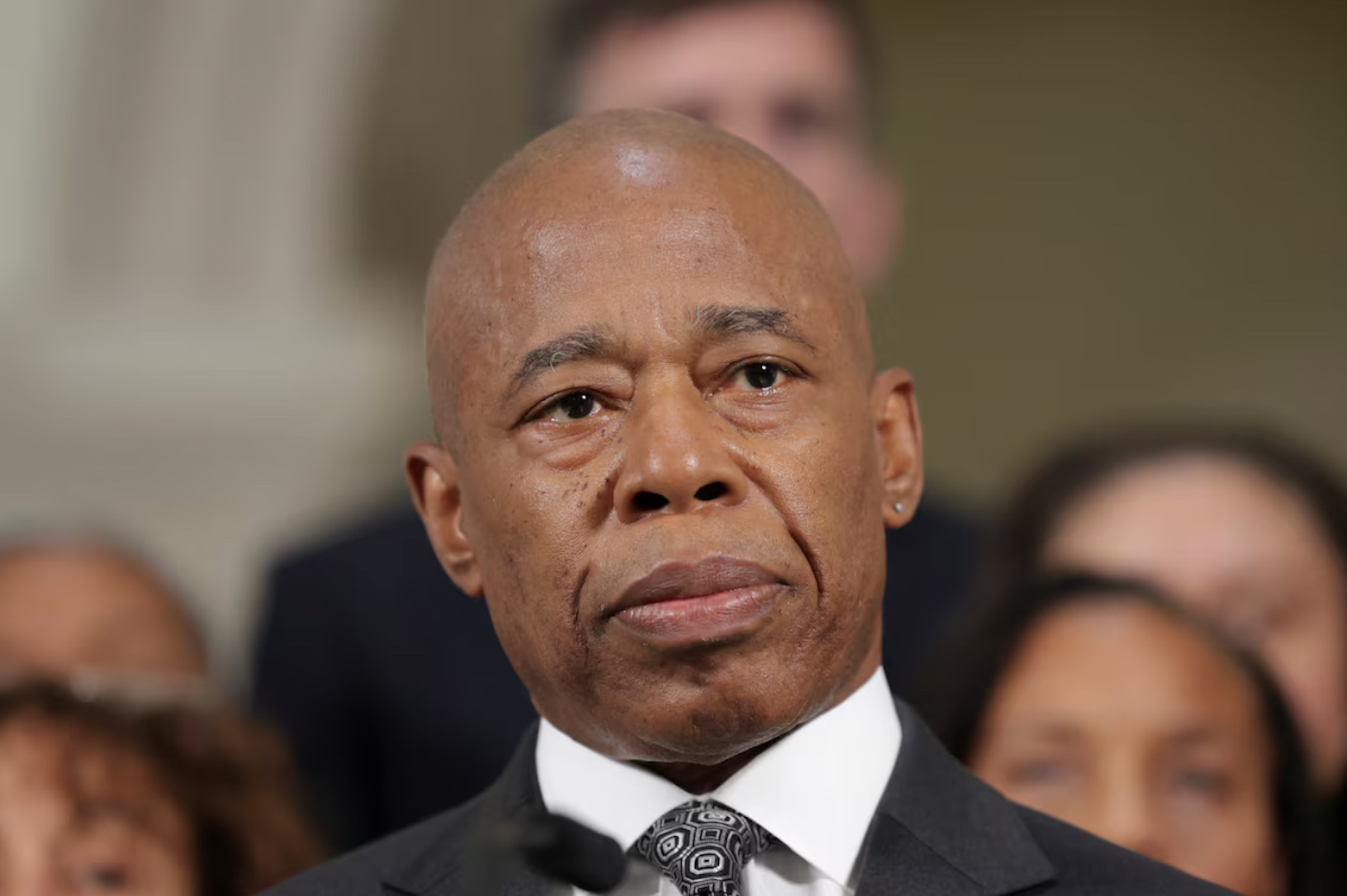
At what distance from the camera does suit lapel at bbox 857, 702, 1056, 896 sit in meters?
2.13

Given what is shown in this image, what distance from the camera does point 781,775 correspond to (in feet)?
7.02

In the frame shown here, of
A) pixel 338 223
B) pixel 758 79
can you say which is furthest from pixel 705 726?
pixel 338 223

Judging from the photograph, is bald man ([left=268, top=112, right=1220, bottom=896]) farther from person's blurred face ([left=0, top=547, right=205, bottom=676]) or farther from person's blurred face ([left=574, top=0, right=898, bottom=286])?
person's blurred face ([left=574, top=0, right=898, bottom=286])

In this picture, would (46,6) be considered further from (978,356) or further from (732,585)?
(732,585)

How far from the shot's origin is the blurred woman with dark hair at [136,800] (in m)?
3.04

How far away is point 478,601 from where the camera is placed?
4.32 metres

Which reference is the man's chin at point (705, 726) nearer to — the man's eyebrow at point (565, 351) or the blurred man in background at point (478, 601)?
the man's eyebrow at point (565, 351)

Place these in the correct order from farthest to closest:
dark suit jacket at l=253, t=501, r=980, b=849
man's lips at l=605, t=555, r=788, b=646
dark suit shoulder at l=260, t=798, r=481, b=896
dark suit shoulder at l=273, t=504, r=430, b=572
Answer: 1. dark suit shoulder at l=273, t=504, r=430, b=572
2. dark suit jacket at l=253, t=501, r=980, b=849
3. dark suit shoulder at l=260, t=798, r=481, b=896
4. man's lips at l=605, t=555, r=788, b=646

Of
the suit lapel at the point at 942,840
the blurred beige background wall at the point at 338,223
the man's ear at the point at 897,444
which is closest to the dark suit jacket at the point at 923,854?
the suit lapel at the point at 942,840

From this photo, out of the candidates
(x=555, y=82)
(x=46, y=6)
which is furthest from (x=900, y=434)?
(x=46, y=6)

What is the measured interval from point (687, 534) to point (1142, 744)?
1.20 meters

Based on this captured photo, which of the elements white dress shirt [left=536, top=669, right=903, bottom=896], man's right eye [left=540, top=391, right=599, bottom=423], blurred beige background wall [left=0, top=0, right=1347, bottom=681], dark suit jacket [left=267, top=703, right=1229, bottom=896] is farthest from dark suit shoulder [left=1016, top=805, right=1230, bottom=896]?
blurred beige background wall [left=0, top=0, right=1347, bottom=681]

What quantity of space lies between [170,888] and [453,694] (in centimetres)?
112

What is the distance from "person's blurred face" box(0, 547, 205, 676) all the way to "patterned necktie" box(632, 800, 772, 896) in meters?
1.92
